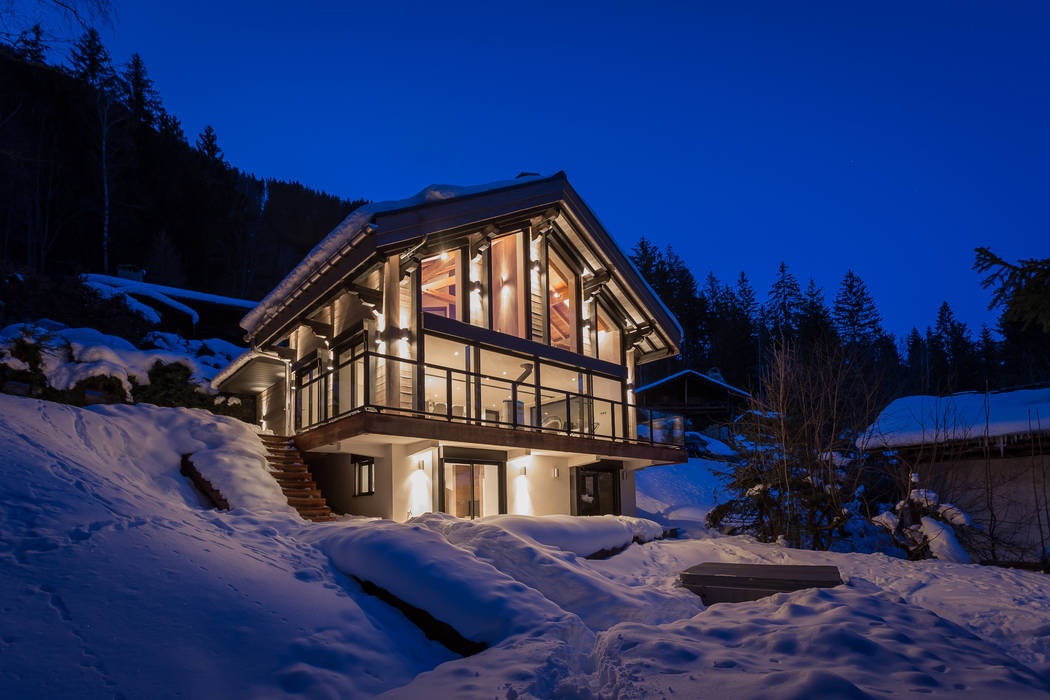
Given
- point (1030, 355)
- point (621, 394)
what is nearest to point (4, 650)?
A: point (621, 394)

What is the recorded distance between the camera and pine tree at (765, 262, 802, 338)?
56344mm

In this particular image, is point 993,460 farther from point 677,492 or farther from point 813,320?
point 813,320

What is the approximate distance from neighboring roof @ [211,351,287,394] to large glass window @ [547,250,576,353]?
782 cm

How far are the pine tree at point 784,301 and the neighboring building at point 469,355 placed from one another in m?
41.8

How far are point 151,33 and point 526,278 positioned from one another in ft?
29.0

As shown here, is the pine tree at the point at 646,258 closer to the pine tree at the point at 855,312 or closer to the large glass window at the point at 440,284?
the pine tree at the point at 855,312

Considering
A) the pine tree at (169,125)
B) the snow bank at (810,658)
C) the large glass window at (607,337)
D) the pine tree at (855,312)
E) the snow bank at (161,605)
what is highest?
the pine tree at (169,125)

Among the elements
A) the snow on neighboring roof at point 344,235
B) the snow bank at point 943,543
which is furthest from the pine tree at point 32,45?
the snow bank at point 943,543

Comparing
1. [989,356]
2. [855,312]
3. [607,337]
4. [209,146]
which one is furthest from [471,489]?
[989,356]

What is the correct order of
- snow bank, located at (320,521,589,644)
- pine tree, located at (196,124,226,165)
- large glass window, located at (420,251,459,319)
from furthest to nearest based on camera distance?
pine tree, located at (196,124,226,165), large glass window, located at (420,251,459,319), snow bank, located at (320,521,589,644)

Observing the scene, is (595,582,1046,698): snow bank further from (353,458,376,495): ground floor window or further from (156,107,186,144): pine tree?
(156,107,186,144): pine tree

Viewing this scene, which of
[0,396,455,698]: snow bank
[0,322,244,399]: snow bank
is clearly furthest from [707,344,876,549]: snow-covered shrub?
[0,322,244,399]: snow bank

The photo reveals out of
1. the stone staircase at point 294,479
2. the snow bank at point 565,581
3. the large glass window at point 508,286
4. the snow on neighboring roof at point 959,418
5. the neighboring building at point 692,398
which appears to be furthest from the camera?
the neighboring building at point 692,398

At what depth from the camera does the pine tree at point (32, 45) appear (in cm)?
662
